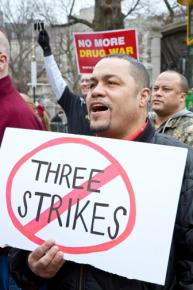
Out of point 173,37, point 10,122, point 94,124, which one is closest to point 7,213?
point 94,124

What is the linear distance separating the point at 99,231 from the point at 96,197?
12 cm

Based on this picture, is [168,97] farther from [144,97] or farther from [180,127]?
[144,97]

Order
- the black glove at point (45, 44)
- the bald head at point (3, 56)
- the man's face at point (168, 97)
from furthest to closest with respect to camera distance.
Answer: the black glove at point (45, 44) < the man's face at point (168, 97) < the bald head at point (3, 56)

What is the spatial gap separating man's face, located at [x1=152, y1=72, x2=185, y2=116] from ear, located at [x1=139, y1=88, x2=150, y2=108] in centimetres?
219

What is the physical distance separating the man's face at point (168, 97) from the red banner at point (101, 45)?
2465 millimetres

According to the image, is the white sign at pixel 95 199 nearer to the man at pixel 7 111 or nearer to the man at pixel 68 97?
the man at pixel 7 111

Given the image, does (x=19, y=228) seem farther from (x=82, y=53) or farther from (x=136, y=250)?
(x=82, y=53)

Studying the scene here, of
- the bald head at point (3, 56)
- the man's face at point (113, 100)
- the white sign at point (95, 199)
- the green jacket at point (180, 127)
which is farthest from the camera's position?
the green jacket at point (180, 127)

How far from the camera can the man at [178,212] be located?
180 cm

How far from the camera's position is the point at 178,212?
6.00ft

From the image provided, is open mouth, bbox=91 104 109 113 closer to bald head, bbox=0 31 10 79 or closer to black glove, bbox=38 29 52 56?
bald head, bbox=0 31 10 79

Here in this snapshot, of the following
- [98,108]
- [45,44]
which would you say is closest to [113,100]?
[98,108]

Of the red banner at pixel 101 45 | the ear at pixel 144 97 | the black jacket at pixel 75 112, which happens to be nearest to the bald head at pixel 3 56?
the ear at pixel 144 97

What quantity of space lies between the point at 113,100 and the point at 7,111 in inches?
34.9
